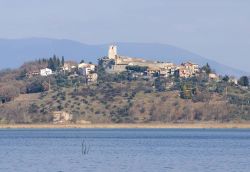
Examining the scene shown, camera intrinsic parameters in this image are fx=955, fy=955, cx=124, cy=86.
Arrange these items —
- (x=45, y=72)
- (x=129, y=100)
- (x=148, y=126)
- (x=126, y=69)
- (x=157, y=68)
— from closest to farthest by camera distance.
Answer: (x=129, y=100) → (x=148, y=126) → (x=126, y=69) → (x=157, y=68) → (x=45, y=72)

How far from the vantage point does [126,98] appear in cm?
15825

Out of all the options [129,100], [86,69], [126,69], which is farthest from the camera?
[86,69]

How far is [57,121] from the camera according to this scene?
15912cm

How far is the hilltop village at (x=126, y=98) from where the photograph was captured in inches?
6038

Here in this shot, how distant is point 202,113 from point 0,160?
87380 mm

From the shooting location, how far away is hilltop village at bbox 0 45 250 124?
6038 inches

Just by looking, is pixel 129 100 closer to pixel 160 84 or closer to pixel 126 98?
pixel 126 98

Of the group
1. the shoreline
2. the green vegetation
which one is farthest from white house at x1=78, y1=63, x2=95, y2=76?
the shoreline

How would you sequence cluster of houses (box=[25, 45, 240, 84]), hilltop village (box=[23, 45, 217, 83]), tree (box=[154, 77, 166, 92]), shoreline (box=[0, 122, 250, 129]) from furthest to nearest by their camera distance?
hilltop village (box=[23, 45, 217, 83]) < cluster of houses (box=[25, 45, 240, 84]) < tree (box=[154, 77, 166, 92]) < shoreline (box=[0, 122, 250, 129])

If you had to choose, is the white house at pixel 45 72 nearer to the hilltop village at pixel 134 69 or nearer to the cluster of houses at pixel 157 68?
the hilltop village at pixel 134 69

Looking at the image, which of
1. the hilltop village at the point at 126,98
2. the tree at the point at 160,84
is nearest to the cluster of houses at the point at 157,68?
the hilltop village at the point at 126,98

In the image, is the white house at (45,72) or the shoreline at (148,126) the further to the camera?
the white house at (45,72)

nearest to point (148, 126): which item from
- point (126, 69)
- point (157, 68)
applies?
point (126, 69)

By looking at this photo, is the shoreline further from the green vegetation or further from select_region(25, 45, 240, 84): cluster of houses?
select_region(25, 45, 240, 84): cluster of houses
